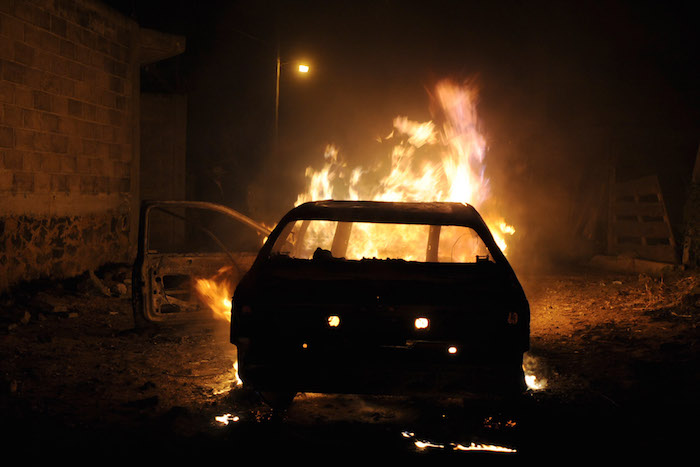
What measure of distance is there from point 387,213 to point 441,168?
33.9 feet

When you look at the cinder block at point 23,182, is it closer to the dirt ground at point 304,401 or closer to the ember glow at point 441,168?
the dirt ground at point 304,401

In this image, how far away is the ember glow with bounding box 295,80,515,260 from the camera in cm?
1363

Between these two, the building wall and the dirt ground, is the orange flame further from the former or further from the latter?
the building wall

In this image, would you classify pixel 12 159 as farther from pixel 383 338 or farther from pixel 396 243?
pixel 383 338

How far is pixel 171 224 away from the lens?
16.8 meters

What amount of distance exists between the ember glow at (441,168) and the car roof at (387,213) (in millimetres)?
5669

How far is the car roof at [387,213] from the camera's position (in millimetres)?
4773

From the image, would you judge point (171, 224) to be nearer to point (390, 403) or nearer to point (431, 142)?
point (431, 142)

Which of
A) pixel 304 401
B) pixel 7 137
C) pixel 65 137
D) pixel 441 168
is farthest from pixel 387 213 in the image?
pixel 441 168

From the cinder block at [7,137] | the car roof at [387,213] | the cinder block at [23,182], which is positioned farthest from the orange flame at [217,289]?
the cinder block at [7,137]

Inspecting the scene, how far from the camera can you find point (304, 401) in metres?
5.08

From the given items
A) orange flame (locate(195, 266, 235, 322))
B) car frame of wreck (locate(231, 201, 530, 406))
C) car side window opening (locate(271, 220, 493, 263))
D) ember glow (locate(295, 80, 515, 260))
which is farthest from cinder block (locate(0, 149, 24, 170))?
car frame of wreck (locate(231, 201, 530, 406))

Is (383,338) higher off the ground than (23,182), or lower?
lower

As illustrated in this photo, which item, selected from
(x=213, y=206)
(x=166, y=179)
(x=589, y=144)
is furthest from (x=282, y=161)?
(x=213, y=206)
